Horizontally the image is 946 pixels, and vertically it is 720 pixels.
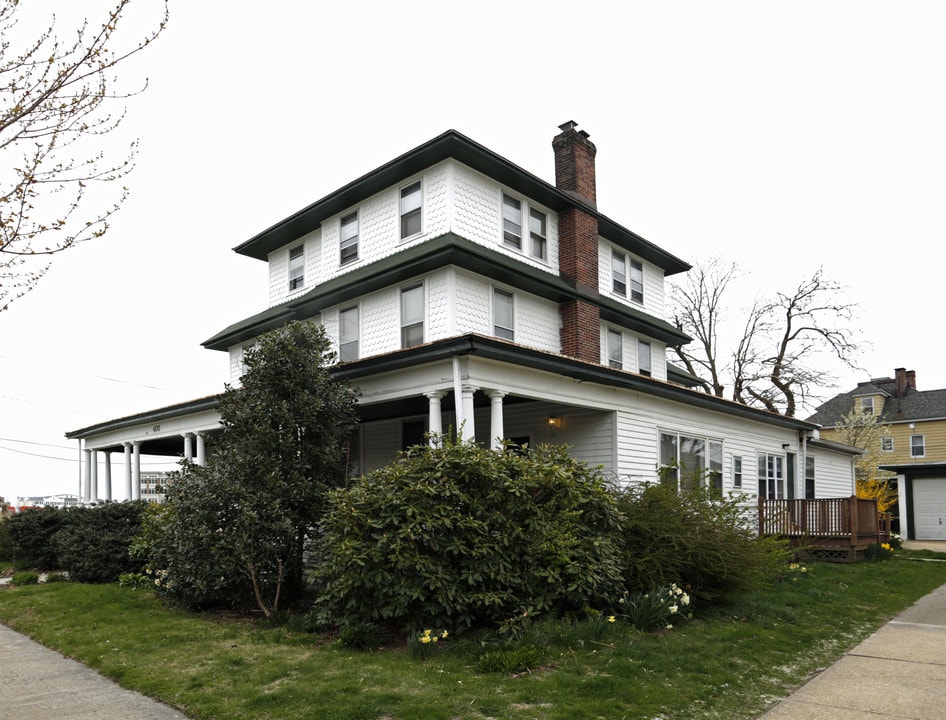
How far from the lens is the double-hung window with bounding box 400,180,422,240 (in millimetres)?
17094

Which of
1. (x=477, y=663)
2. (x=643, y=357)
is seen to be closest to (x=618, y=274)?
(x=643, y=357)

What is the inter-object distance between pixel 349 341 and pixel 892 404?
122 ft

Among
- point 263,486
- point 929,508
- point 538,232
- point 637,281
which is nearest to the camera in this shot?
point 263,486

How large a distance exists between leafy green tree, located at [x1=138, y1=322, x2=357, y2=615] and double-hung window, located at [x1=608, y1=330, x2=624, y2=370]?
10.3 meters

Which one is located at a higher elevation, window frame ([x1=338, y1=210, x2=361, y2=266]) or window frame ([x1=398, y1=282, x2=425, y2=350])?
window frame ([x1=338, y1=210, x2=361, y2=266])

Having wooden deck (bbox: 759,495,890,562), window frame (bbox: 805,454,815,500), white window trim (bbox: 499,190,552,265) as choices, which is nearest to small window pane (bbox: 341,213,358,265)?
white window trim (bbox: 499,190,552,265)

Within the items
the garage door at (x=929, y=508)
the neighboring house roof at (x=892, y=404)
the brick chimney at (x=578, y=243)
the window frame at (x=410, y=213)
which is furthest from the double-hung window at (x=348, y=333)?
the neighboring house roof at (x=892, y=404)

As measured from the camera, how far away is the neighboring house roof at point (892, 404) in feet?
133

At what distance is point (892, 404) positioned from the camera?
4266 cm

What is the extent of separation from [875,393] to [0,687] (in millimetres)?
45953

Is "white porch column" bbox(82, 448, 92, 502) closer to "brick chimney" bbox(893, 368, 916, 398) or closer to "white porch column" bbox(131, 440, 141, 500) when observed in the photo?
"white porch column" bbox(131, 440, 141, 500)

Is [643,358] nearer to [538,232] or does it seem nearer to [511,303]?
[538,232]

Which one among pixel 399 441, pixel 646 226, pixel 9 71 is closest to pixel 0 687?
pixel 9 71

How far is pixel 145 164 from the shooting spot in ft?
19.7
